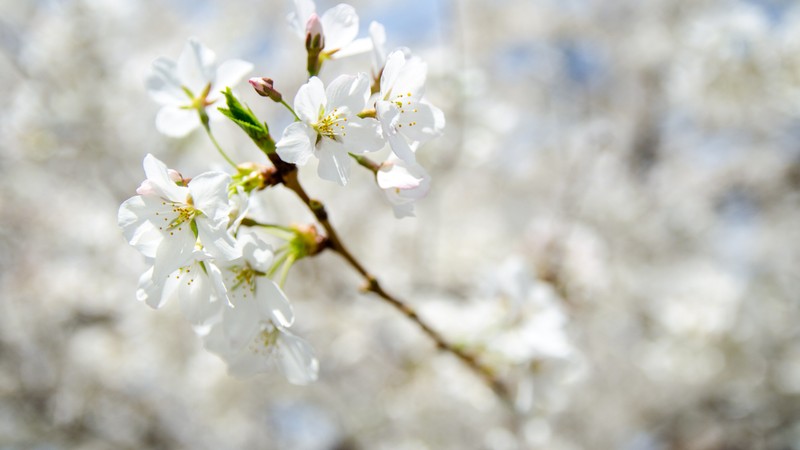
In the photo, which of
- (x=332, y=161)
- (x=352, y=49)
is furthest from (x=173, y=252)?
(x=352, y=49)

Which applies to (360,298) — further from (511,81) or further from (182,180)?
(511,81)

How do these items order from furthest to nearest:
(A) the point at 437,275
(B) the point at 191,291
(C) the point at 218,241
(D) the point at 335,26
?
1. (A) the point at 437,275
2. (D) the point at 335,26
3. (B) the point at 191,291
4. (C) the point at 218,241

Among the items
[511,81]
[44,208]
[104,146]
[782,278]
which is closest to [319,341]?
[104,146]

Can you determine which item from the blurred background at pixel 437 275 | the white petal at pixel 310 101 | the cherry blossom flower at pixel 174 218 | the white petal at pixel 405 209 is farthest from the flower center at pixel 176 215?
the blurred background at pixel 437 275

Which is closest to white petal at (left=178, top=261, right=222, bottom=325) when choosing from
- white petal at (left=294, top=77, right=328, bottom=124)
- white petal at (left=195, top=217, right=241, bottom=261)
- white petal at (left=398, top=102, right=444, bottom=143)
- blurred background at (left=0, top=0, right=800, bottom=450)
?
white petal at (left=195, top=217, right=241, bottom=261)

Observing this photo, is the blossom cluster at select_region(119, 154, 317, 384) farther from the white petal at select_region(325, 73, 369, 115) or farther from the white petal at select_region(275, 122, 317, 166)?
the white petal at select_region(325, 73, 369, 115)

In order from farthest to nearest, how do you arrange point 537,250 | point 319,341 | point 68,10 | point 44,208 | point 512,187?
point 512,187, point 44,208, point 319,341, point 68,10, point 537,250

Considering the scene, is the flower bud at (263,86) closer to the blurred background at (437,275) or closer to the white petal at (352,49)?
the white petal at (352,49)

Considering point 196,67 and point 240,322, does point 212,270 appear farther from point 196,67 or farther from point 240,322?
point 196,67
